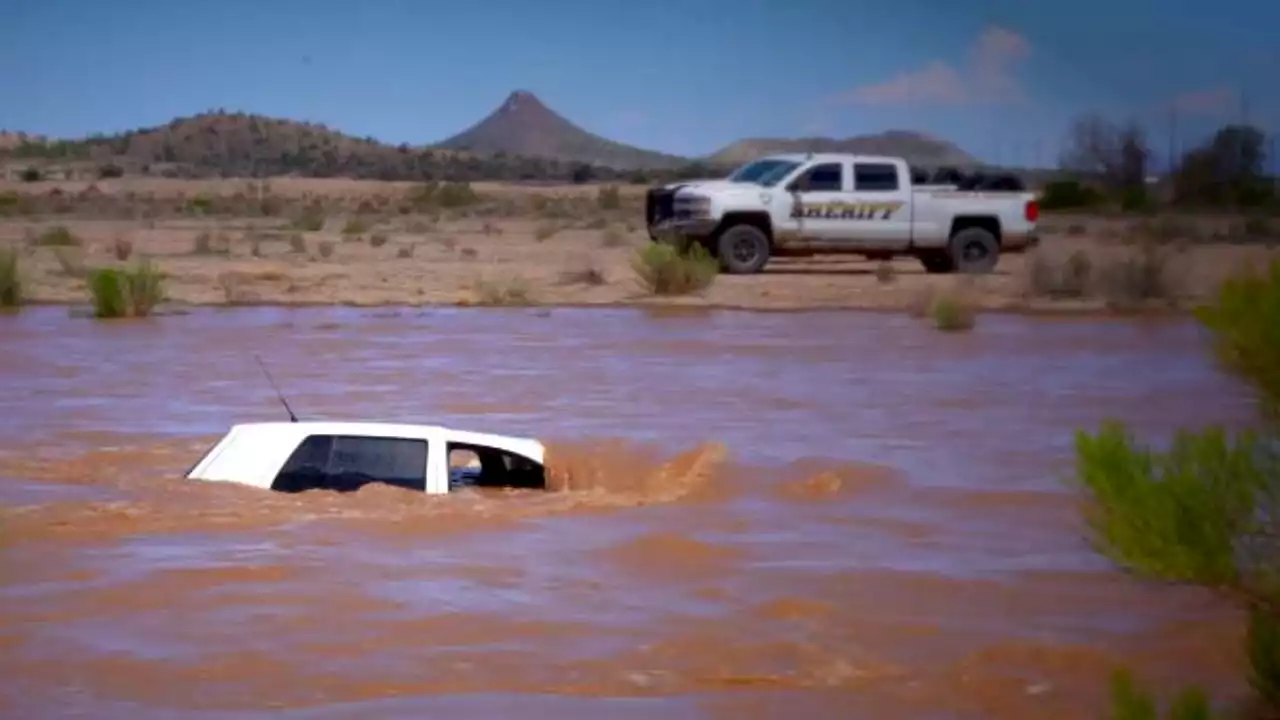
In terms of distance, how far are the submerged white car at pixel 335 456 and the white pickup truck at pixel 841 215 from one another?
60.9ft

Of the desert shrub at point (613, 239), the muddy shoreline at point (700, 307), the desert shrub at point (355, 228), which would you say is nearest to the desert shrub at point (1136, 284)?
the muddy shoreline at point (700, 307)

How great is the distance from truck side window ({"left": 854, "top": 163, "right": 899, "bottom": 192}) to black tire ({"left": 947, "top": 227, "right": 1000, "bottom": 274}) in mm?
1373

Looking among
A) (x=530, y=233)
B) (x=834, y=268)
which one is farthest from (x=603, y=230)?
(x=834, y=268)

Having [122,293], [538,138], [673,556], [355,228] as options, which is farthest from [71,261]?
[538,138]

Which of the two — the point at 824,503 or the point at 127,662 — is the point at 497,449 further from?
the point at 127,662

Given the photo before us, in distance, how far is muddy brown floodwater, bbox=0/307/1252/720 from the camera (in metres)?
8.70

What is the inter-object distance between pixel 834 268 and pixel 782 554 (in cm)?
2243

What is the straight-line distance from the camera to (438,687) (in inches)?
339

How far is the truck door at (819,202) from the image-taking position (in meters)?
30.0

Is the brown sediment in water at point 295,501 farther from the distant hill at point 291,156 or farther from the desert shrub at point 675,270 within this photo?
the distant hill at point 291,156

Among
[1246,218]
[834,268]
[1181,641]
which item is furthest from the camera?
[1246,218]

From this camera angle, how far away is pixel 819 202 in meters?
30.0

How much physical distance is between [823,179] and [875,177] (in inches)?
34.4

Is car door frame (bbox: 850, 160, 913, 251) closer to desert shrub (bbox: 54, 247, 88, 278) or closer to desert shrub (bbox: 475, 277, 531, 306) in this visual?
desert shrub (bbox: 475, 277, 531, 306)
